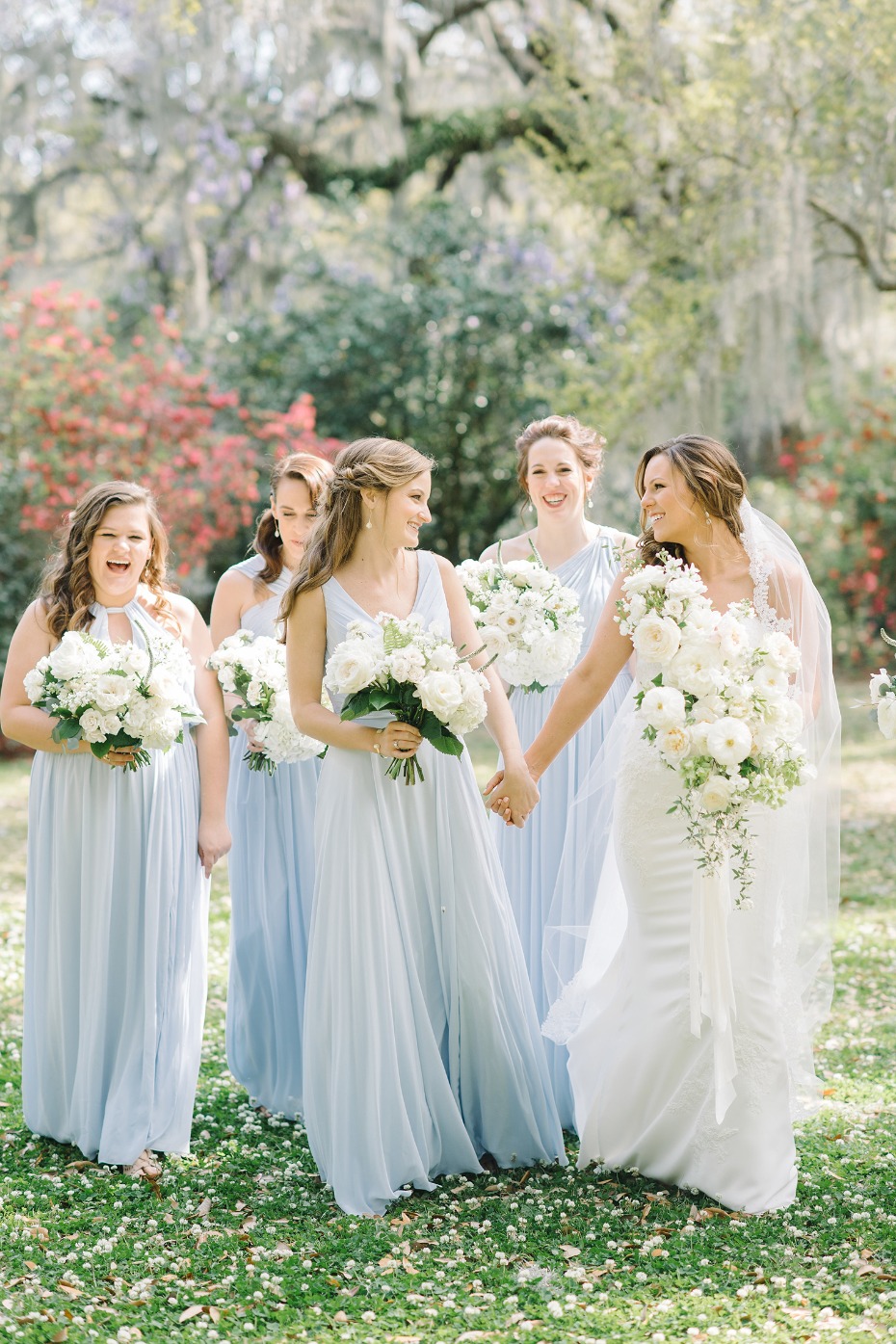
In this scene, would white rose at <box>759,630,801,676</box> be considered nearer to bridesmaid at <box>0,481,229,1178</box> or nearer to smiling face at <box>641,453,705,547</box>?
smiling face at <box>641,453,705,547</box>

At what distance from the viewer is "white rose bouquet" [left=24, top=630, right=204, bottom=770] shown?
181 inches

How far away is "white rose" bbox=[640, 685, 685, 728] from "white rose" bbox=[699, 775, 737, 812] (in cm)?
19

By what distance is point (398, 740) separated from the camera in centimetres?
423

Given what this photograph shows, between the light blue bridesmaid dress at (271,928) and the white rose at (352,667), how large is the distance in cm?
159

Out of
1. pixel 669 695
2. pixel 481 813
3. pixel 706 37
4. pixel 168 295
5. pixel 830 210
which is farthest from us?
pixel 168 295

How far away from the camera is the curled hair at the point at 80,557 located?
496cm

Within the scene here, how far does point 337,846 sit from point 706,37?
10.4 metres

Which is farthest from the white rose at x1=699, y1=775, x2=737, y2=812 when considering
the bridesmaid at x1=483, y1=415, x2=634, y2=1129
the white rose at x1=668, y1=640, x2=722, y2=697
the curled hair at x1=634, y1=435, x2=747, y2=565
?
the bridesmaid at x1=483, y1=415, x2=634, y2=1129

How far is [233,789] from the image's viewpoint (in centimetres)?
578

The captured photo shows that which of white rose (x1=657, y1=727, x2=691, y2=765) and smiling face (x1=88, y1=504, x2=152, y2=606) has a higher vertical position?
smiling face (x1=88, y1=504, x2=152, y2=606)

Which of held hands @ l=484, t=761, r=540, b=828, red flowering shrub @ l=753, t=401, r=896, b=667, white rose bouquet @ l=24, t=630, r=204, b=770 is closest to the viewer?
white rose bouquet @ l=24, t=630, r=204, b=770

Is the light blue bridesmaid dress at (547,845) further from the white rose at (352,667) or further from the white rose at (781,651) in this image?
the white rose at (352,667)

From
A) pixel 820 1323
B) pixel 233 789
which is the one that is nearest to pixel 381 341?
pixel 233 789

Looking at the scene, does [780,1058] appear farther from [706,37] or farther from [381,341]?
[381,341]
